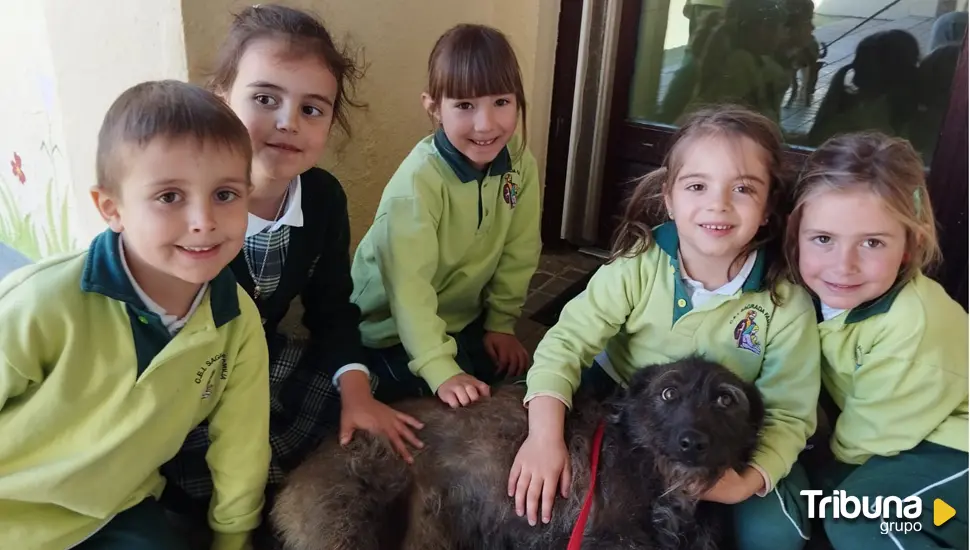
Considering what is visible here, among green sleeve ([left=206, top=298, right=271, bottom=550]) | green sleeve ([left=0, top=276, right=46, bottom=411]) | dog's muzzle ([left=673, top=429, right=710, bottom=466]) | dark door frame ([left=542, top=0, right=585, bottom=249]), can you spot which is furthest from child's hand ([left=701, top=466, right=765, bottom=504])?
dark door frame ([left=542, top=0, right=585, bottom=249])

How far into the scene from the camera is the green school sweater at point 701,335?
1.60 meters

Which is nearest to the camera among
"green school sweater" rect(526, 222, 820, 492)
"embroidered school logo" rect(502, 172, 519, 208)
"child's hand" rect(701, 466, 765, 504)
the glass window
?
"child's hand" rect(701, 466, 765, 504)

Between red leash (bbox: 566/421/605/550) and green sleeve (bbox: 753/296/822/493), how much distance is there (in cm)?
34

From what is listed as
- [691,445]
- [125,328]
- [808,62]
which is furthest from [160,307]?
[808,62]

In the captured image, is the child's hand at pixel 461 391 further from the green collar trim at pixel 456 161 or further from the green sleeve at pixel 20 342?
the green sleeve at pixel 20 342

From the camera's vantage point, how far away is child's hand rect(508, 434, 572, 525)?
148cm

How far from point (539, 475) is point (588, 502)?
0.11 metres

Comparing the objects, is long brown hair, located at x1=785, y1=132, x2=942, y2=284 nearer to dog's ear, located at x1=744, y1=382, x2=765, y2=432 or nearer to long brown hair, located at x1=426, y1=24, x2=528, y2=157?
dog's ear, located at x1=744, y1=382, x2=765, y2=432

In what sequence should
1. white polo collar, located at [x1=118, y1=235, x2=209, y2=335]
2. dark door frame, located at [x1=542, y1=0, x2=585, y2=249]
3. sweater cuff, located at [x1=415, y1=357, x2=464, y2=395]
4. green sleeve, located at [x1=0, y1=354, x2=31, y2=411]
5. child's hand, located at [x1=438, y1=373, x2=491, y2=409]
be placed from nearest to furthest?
1. green sleeve, located at [x1=0, y1=354, x2=31, y2=411]
2. white polo collar, located at [x1=118, y1=235, x2=209, y2=335]
3. child's hand, located at [x1=438, y1=373, x2=491, y2=409]
4. sweater cuff, located at [x1=415, y1=357, x2=464, y2=395]
5. dark door frame, located at [x1=542, y1=0, x2=585, y2=249]

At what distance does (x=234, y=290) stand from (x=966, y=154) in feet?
7.33

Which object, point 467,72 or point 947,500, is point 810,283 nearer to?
point 947,500

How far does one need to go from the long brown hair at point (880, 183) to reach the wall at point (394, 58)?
138cm

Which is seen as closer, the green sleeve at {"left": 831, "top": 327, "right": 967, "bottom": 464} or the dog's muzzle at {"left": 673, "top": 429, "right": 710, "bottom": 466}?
the dog's muzzle at {"left": 673, "top": 429, "right": 710, "bottom": 466}

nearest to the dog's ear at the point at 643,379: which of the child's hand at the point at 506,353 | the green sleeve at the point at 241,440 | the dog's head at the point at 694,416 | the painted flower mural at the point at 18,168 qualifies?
the dog's head at the point at 694,416
